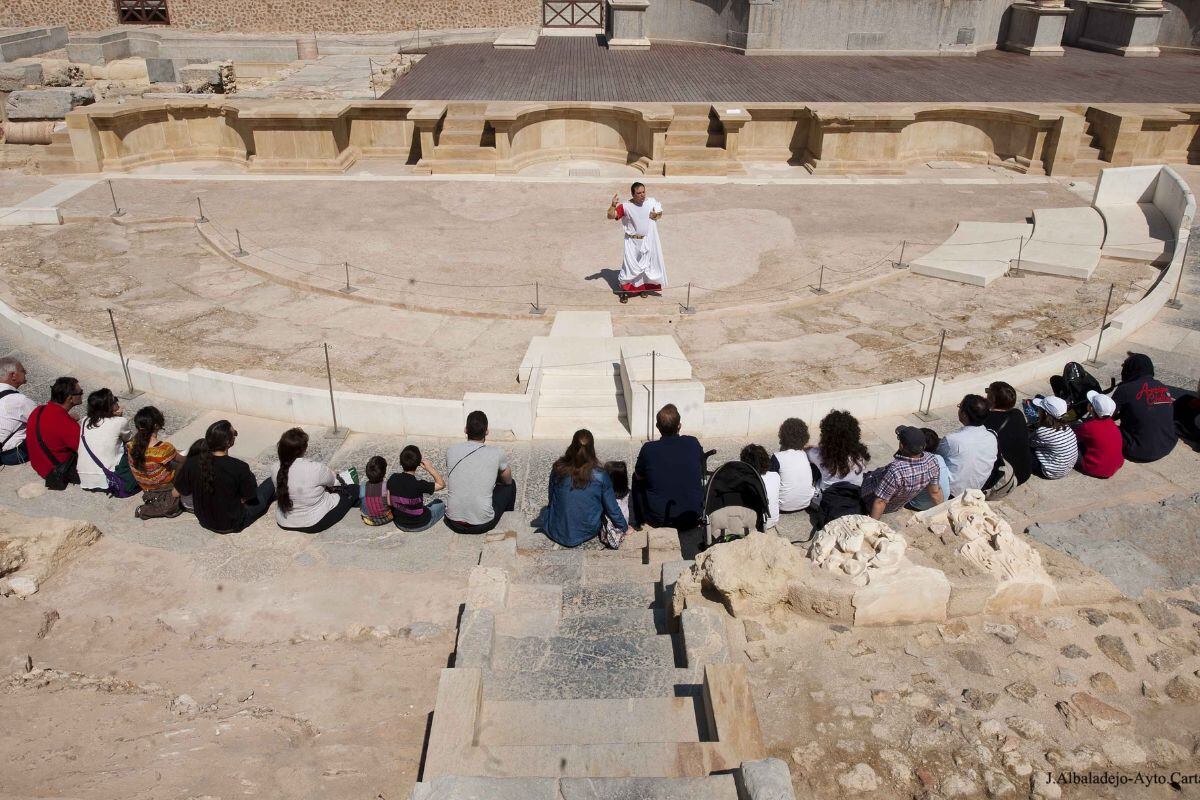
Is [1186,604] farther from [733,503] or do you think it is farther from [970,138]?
[970,138]

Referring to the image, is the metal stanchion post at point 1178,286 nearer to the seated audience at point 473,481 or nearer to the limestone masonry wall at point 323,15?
the seated audience at point 473,481

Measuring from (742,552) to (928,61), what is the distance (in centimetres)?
2082

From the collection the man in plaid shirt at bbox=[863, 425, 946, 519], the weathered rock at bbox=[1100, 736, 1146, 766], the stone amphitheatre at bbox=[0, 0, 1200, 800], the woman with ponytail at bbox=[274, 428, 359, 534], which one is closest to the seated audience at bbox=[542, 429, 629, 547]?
the stone amphitheatre at bbox=[0, 0, 1200, 800]

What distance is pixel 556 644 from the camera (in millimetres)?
5113

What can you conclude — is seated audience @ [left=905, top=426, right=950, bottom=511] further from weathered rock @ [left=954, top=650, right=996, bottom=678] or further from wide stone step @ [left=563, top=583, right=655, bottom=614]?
wide stone step @ [left=563, top=583, right=655, bottom=614]

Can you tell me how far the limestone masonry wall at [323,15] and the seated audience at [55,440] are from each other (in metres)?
25.0

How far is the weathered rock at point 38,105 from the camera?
17812 millimetres

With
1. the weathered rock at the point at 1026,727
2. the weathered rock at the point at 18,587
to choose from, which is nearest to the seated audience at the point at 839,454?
the weathered rock at the point at 1026,727

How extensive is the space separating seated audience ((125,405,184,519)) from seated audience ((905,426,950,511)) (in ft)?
18.0

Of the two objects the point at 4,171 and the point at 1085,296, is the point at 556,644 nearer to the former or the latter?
the point at 1085,296

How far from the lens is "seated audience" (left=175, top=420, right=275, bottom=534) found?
639 centimetres

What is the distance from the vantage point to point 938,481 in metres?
6.53

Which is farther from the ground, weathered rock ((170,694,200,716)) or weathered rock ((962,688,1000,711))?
weathered rock ((962,688,1000,711))

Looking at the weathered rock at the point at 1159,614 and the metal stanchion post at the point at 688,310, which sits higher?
the weathered rock at the point at 1159,614
